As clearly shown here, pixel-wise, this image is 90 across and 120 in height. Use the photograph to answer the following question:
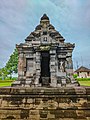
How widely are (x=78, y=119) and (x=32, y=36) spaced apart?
870 cm

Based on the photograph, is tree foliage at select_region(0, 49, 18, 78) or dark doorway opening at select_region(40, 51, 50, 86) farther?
tree foliage at select_region(0, 49, 18, 78)

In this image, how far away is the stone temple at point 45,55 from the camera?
10.7m

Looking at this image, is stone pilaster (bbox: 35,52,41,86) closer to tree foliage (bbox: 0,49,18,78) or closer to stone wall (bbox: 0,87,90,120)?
stone wall (bbox: 0,87,90,120)

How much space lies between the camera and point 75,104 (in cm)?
532

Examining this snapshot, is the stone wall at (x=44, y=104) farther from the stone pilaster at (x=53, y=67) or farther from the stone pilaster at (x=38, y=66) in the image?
the stone pilaster at (x=53, y=67)

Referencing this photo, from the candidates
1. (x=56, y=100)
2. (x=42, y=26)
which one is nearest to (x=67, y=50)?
(x=42, y=26)

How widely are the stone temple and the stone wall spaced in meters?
4.76

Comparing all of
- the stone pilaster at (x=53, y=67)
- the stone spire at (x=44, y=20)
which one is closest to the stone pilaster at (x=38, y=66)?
the stone pilaster at (x=53, y=67)

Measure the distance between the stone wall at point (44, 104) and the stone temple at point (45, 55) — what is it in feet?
15.6

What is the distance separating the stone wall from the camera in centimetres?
495

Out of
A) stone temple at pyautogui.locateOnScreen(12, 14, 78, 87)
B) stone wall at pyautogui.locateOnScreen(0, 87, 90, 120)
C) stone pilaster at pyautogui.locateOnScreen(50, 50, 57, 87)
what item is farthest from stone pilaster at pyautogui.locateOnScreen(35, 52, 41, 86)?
stone wall at pyautogui.locateOnScreen(0, 87, 90, 120)

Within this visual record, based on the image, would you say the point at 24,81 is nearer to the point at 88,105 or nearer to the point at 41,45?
the point at 41,45

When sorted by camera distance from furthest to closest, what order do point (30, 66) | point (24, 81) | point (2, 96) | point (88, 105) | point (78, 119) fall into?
point (30, 66) → point (24, 81) → point (2, 96) → point (88, 105) → point (78, 119)

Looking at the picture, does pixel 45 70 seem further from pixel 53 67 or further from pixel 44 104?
pixel 44 104
